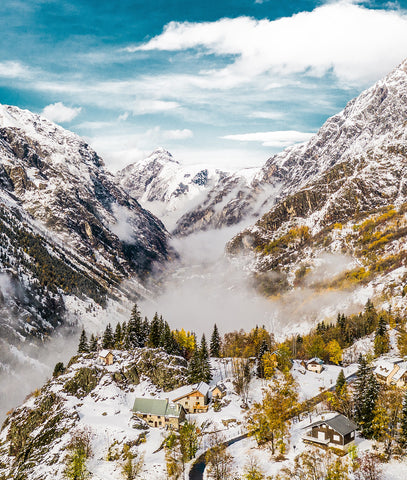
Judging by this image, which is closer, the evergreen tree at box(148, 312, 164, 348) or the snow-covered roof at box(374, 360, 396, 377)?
the snow-covered roof at box(374, 360, 396, 377)

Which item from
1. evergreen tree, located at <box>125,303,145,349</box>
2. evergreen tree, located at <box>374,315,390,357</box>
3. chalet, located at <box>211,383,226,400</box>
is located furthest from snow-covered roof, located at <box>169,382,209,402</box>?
evergreen tree, located at <box>374,315,390,357</box>

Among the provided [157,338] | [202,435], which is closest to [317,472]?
[202,435]

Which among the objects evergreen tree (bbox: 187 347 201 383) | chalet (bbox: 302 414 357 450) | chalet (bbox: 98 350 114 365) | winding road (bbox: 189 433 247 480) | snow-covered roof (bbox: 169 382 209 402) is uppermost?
chalet (bbox: 98 350 114 365)

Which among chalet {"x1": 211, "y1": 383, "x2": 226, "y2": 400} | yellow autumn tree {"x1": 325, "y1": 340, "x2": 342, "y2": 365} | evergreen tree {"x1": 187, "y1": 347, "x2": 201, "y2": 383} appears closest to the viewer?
chalet {"x1": 211, "y1": 383, "x2": 226, "y2": 400}

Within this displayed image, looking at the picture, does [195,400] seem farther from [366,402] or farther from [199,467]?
[366,402]

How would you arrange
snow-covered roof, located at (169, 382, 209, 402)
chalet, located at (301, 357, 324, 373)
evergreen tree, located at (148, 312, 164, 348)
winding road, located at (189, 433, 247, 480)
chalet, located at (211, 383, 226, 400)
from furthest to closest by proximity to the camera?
1. evergreen tree, located at (148, 312, 164, 348)
2. chalet, located at (301, 357, 324, 373)
3. chalet, located at (211, 383, 226, 400)
4. snow-covered roof, located at (169, 382, 209, 402)
5. winding road, located at (189, 433, 247, 480)

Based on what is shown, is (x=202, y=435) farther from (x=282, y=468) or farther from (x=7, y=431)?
(x=7, y=431)

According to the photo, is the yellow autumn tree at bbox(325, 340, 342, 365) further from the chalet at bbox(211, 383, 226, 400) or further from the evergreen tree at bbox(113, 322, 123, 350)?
the evergreen tree at bbox(113, 322, 123, 350)
